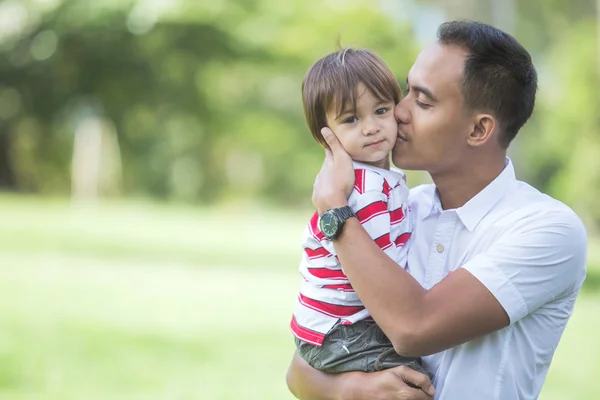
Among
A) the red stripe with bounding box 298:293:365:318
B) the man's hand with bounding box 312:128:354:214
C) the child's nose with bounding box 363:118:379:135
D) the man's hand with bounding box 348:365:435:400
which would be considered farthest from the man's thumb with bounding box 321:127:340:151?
the man's hand with bounding box 348:365:435:400

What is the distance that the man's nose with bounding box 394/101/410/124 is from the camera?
8.69 ft

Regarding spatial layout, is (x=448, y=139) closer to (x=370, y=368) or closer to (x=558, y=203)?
(x=558, y=203)

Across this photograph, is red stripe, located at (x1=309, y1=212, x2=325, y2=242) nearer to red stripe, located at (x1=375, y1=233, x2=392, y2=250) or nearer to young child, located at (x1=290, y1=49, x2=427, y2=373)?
young child, located at (x1=290, y1=49, x2=427, y2=373)

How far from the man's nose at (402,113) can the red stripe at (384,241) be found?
1.14 feet

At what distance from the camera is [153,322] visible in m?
9.02

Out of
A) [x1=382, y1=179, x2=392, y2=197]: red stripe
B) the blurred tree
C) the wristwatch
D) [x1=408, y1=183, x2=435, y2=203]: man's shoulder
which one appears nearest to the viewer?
the wristwatch

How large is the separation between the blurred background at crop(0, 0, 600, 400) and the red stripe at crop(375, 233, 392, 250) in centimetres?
82

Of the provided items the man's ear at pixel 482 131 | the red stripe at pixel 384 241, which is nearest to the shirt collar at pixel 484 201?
the man's ear at pixel 482 131

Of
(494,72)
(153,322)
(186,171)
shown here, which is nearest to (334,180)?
(494,72)

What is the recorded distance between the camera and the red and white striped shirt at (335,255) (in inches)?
101

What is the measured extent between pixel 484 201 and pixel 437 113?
283 mm

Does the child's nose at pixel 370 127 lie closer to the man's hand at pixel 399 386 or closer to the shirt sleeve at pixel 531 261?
the shirt sleeve at pixel 531 261

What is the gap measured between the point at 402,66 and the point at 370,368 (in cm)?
2358

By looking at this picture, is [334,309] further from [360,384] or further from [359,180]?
[359,180]
